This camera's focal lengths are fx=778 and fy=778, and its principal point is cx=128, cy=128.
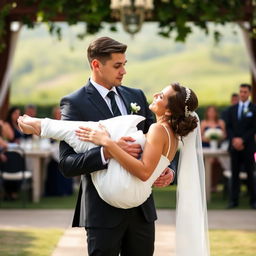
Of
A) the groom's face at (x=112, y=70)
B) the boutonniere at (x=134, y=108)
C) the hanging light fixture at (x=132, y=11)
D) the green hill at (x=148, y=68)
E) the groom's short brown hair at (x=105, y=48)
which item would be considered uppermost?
the green hill at (x=148, y=68)

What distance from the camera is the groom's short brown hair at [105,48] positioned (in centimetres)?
372

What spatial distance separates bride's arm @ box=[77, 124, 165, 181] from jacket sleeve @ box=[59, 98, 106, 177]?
2.4 inches

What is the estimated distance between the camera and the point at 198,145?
4.29 metres

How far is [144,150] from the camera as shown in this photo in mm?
3627

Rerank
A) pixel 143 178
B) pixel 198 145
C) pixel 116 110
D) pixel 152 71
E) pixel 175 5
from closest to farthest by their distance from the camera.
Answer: pixel 143 178 < pixel 116 110 < pixel 198 145 < pixel 175 5 < pixel 152 71

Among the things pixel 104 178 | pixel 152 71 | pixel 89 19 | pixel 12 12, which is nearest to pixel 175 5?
pixel 89 19

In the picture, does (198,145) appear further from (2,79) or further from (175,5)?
(2,79)

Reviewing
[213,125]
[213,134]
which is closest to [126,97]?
[213,134]

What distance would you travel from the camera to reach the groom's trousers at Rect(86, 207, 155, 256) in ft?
12.1

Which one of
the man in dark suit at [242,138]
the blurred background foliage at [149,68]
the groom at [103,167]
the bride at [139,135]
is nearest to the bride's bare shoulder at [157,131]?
the bride at [139,135]

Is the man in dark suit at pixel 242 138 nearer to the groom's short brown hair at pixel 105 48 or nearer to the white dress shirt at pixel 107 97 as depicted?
the white dress shirt at pixel 107 97

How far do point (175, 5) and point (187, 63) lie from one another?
4540 cm

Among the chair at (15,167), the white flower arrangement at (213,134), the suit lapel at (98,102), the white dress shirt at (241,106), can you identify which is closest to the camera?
the suit lapel at (98,102)

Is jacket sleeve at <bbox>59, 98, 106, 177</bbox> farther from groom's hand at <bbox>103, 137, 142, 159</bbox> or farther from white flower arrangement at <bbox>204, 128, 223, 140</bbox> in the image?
white flower arrangement at <bbox>204, 128, 223, 140</bbox>
